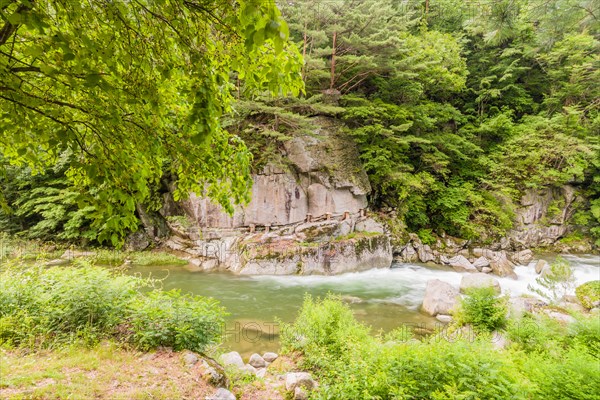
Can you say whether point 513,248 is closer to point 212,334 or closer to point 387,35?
point 387,35

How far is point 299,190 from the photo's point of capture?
1326cm

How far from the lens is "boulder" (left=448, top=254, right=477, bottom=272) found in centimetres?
1252

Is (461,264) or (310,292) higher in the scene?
(461,264)

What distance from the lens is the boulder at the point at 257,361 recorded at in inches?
214

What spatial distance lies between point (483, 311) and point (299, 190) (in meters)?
8.55

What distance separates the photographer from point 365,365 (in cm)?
380

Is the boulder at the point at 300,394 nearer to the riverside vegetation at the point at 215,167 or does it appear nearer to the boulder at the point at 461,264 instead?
the riverside vegetation at the point at 215,167

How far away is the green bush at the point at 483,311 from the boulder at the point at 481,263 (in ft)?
21.8

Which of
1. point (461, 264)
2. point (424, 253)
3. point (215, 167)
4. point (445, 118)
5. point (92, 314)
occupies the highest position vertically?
point (445, 118)

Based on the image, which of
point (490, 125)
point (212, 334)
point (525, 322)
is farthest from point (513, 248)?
point (212, 334)

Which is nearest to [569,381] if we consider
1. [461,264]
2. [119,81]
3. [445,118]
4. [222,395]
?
[222,395]

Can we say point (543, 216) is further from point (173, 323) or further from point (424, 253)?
point (173, 323)

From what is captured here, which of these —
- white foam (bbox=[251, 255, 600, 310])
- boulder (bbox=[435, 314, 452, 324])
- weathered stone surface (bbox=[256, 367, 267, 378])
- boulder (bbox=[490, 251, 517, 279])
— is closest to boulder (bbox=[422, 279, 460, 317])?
boulder (bbox=[435, 314, 452, 324])

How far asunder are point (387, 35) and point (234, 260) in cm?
1199
